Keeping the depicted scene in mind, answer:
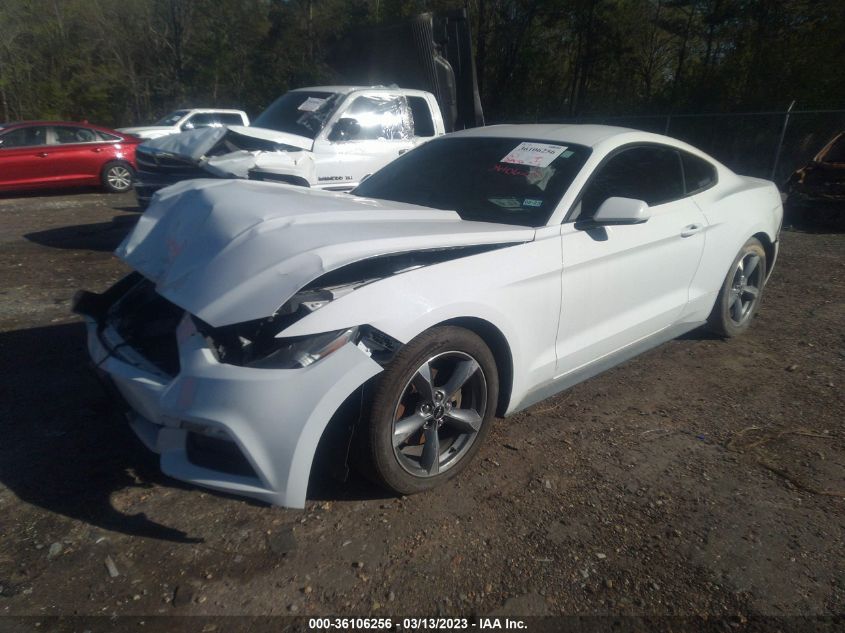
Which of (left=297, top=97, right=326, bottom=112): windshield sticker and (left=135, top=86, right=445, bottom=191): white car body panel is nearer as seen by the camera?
(left=135, top=86, right=445, bottom=191): white car body panel

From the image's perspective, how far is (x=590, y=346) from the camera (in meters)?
3.42

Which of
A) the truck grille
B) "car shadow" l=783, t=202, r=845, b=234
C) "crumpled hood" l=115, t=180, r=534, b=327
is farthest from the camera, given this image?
"car shadow" l=783, t=202, r=845, b=234

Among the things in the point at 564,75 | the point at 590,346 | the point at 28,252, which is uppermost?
the point at 564,75

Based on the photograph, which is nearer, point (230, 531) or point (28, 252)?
point (230, 531)

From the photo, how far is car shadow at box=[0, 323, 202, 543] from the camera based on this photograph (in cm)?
271

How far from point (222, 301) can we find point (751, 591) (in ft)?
7.42

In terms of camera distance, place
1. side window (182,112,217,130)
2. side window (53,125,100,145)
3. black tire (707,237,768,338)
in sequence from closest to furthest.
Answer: black tire (707,237,768,338), side window (53,125,100,145), side window (182,112,217,130)

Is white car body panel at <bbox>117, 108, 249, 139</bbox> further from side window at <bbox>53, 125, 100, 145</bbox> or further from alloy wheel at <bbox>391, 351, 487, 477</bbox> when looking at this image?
alloy wheel at <bbox>391, 351, 487, 477</bbox>

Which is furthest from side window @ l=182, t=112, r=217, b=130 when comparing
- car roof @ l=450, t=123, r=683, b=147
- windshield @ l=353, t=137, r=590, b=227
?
car roof @ l=450, t=123, r=683, b=147

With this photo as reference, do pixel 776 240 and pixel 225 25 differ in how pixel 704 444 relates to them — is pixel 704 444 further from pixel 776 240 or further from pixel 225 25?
pixel 225 25

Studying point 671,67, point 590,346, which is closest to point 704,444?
point 590,346

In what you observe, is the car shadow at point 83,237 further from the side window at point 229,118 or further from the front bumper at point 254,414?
the side window at point 229,118

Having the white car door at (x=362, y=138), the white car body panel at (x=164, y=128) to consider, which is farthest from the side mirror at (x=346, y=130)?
the white car body panel at (x=164, y=128)

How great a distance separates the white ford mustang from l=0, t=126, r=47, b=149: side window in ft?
34.1
